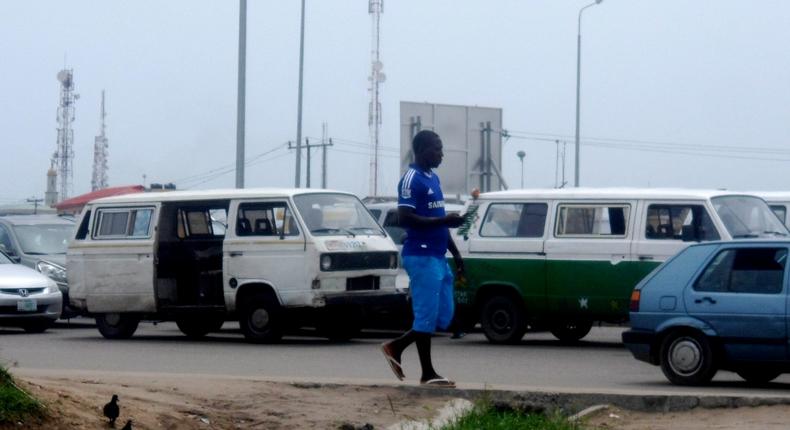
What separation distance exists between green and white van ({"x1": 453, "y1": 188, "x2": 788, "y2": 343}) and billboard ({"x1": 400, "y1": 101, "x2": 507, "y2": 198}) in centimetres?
1209

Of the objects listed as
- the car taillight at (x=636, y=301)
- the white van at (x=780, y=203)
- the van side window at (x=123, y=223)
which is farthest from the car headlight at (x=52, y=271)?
the car taillight at (x=636, y=301)

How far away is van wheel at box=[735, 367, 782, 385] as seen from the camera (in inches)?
481

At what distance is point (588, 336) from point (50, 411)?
40.1 feet

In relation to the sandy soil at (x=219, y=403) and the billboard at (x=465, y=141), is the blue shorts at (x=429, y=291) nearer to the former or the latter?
the sandy soil at (x=219, y=403)

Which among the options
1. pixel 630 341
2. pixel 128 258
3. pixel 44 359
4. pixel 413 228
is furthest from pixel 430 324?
pixel 128 258

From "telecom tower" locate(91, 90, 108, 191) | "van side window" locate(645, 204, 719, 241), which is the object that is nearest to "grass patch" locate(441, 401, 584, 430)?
"van side window" locate(645, 204, 719, 241)

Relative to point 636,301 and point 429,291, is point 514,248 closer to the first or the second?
point 636,301

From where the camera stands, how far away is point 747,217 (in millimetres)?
16359

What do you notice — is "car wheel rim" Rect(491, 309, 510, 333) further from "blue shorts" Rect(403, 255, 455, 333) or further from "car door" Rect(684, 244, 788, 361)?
"blue shorts" Rect(403, 255, 455, 333)

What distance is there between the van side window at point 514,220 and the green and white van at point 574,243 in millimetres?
12

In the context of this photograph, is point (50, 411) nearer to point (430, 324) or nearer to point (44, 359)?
point (430, 324)

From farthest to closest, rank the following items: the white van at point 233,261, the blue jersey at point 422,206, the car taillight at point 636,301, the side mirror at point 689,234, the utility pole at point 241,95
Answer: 1. the utility pole at point 241,95
2. the white van at point 233,261
3. the side mirror at point 689,234
4. the car taillight at point 636,301
5. the blue jersey at point 422,206

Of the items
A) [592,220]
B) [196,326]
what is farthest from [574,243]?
[196,326]

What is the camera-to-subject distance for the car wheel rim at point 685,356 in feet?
40.2
